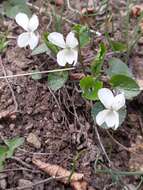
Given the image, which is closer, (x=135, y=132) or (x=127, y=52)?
(x=135, y=132)

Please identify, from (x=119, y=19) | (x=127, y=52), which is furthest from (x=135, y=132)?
(x=119, y=19)

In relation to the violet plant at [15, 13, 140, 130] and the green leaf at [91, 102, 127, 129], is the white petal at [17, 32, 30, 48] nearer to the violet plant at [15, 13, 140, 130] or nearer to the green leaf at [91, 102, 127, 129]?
the violet plant at [15, 13, 140, 130]

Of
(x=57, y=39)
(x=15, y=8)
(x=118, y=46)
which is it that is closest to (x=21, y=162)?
(x=57, y=39)

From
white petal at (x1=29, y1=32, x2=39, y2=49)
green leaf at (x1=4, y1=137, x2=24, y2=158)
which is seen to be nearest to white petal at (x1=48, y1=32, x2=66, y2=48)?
white petal at (x1=29, y1=32, x2=39, y2=49)

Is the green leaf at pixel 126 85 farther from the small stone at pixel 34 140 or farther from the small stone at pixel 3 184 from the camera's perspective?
the small stone at pixel 3 184

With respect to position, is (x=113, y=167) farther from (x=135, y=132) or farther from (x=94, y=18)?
(x=94, y=18)
